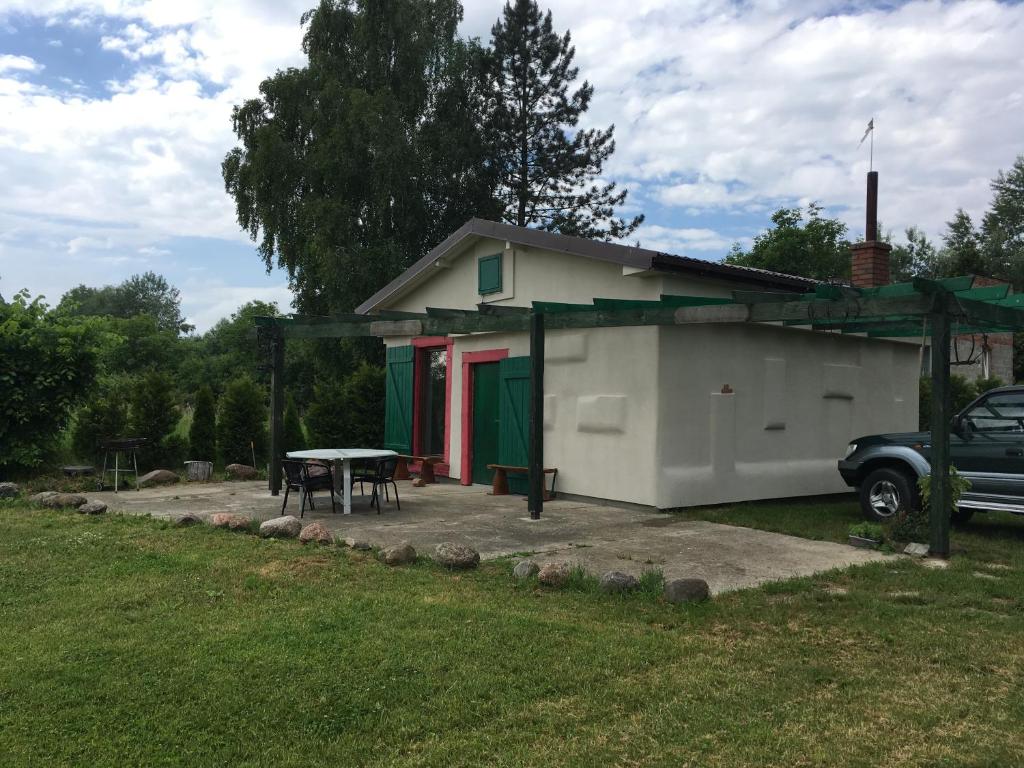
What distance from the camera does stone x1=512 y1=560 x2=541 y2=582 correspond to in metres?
6.03

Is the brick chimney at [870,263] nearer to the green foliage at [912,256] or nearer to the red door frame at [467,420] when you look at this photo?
the red door frame at [467,420]

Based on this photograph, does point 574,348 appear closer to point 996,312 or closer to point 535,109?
point 996,312

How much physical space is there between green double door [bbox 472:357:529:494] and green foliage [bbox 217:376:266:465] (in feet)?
15.1

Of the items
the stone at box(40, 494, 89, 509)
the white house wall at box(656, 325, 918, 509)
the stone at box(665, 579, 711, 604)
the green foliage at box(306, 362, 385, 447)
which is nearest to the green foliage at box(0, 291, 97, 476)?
the stone at box(40, 494, 89, 509)

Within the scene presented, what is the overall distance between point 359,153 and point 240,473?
41.9ft

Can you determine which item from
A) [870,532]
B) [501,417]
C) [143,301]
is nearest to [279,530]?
[501,417]

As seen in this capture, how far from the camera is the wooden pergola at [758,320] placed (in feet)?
22.7

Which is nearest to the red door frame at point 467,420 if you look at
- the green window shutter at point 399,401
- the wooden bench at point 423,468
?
the wooden bench at point 423,468

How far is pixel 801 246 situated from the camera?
124ft

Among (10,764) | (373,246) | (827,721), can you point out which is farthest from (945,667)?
(373,246)

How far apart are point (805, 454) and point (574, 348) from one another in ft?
11.9

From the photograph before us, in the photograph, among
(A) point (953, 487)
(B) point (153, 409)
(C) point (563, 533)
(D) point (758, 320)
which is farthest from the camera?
(B) point (153, 409)

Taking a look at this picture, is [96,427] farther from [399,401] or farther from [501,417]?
[501,417]

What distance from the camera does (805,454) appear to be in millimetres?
11195
